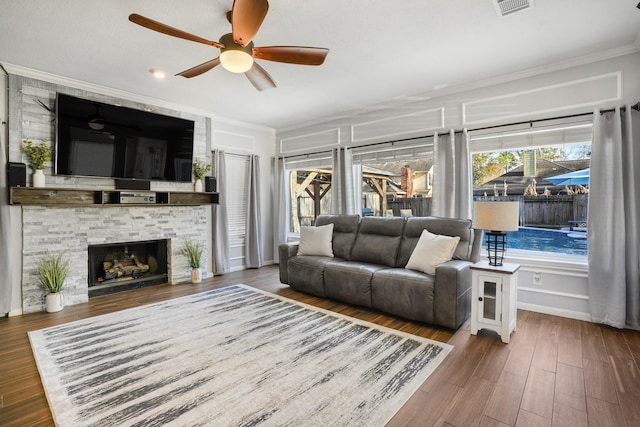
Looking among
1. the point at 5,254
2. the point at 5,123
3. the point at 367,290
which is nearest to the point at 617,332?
the point at 367,290

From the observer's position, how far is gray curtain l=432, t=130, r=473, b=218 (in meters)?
3.90

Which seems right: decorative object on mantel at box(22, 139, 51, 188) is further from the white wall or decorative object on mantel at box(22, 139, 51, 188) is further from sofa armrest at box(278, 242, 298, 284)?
the white wall

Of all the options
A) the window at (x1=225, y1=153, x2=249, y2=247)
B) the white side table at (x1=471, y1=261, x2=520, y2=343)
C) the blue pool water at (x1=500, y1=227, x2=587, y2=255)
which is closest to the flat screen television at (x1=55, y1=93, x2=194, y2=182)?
the window at (x1=225, y1=153, x2=249, y2=247)

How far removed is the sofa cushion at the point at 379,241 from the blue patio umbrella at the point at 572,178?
1.75 meters

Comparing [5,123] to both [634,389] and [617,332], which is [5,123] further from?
[617,332]

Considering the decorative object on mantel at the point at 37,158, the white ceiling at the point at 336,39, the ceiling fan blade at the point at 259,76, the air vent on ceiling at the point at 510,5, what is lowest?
the decorative object on mantel at the point at 37,158

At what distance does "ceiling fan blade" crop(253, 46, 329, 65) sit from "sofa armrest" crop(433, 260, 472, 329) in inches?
85.9

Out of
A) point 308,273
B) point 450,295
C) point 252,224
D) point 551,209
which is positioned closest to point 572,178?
point 551,209

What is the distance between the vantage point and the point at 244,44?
2324mm

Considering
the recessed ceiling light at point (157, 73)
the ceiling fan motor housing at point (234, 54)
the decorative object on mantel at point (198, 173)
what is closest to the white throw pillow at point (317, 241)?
the decorative object on mantel at point (198, 173)

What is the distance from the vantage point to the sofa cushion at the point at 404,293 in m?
3.04

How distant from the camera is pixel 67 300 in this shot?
3797 millimetres

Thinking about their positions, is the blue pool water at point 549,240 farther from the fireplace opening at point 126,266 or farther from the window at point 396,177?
the fireplace opening at point 126,266

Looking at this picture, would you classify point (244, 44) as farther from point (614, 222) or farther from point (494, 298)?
point (614, 222)
